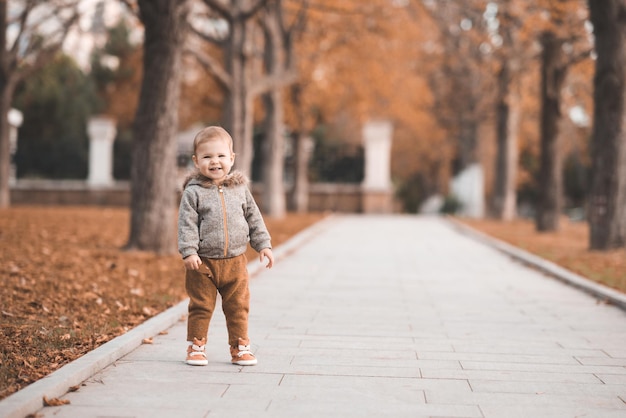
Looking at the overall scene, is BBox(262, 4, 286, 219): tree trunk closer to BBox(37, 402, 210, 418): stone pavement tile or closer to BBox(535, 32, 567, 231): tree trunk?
BBox(535, 32, 567, 231): tree trunk

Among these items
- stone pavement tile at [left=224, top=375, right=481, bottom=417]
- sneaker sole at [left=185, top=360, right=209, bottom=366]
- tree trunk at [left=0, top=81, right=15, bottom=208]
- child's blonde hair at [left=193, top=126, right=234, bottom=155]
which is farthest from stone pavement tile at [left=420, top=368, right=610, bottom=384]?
Result: tree trunk at [left=0, top=81, right=15, bottom=208]

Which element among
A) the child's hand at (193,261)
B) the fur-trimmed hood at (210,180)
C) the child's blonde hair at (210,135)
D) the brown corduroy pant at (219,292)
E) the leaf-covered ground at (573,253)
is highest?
the child's blonde hair at (210,135)

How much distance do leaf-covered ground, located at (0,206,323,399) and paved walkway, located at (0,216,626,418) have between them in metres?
0.43

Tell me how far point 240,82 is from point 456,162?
29.8 metres

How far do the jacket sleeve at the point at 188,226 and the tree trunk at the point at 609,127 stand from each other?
12.2 metres

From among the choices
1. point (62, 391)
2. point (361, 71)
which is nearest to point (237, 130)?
point (361, 71)

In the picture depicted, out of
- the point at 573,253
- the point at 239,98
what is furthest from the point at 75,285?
the point at 239,98

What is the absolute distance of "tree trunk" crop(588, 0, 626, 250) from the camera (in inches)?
648

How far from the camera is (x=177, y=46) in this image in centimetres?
1375

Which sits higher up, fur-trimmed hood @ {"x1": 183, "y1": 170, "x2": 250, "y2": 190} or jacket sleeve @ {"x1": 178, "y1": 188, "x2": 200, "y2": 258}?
→ fur-trimmed hood @ {"x1": 183, "y1": 170, "x2": 250, "y2": 190}

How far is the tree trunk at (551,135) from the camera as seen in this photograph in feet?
78.0

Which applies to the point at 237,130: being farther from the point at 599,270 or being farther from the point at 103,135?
the point at 103,135

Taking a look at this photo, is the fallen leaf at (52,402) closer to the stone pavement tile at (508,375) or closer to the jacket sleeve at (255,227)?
the jacket sleeve at (255,227)

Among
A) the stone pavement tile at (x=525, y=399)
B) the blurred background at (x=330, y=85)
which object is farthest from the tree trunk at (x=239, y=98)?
the stone pavement tile at (x=525, y=399)
